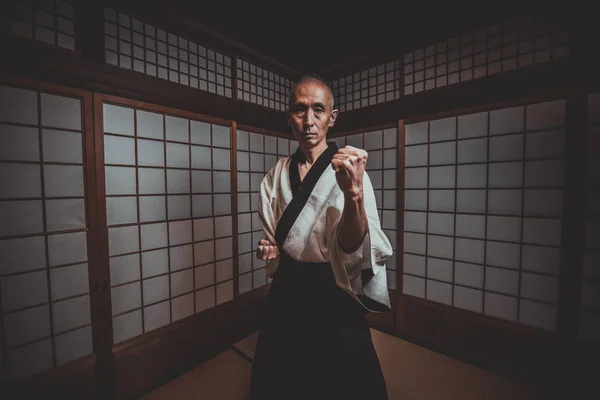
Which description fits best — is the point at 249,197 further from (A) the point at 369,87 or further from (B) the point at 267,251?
(A) the point at 369,87

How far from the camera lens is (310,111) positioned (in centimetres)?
143

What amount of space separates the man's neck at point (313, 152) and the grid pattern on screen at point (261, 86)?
7.98 ft

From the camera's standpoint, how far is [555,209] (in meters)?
2.54

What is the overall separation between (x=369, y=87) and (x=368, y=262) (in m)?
3.44

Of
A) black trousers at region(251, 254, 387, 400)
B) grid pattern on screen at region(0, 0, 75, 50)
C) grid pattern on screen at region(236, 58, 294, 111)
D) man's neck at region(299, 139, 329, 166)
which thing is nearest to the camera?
black trousers at region(251, 254, 387, 400)

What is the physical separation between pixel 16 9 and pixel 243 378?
12.7 feet

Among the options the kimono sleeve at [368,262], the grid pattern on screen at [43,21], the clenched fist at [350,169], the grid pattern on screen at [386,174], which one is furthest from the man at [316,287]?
the grid pattern on screen at [386,174]

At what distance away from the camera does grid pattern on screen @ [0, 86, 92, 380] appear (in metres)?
1.95

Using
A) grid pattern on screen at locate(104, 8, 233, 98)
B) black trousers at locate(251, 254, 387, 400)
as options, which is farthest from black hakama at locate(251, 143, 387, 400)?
grid pattern on screen at locate(104, 8, 233, 98)

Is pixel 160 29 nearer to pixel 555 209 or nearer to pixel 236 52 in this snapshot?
pixel 236 52

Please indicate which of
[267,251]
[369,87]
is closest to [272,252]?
[267,251]

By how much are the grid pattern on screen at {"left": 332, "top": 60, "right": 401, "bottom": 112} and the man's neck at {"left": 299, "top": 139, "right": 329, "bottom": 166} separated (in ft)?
8.46

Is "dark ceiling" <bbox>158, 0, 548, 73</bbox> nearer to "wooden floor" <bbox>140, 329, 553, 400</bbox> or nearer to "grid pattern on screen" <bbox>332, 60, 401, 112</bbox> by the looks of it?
"grid pattern on screen" <bbox>332, 60, 401, 112</bbox>

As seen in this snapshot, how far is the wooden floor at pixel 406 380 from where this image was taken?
254 centimetres
